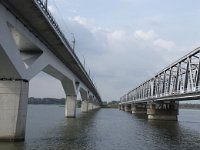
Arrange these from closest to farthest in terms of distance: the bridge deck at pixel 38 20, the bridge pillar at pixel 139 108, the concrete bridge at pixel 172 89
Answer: the bridge deck at pixel 38 20, the concrete bridge at pixel 172 89, the bridge pillar at pixel 139 108

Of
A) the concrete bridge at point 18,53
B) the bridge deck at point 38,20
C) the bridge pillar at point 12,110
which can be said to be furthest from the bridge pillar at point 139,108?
the bridge pillar at point 12,110

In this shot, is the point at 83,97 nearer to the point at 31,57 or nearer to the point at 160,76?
the point at 160,76

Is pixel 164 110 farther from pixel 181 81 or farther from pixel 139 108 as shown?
pixel 139 108

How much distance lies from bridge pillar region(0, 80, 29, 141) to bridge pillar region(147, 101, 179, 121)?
51.9 meters

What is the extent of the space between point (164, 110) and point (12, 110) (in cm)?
5459

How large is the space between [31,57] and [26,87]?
6339mm

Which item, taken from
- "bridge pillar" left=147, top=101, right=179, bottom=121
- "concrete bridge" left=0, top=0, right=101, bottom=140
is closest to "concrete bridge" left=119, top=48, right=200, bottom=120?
"bridge pillar" left=147, top=101, right=179, bottom=121

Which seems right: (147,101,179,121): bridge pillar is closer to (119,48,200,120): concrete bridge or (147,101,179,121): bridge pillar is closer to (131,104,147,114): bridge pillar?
(119,48,200,120): concrete bridge

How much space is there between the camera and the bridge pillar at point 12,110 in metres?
28.0

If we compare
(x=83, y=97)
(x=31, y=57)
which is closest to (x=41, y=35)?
(x=31, y=57)

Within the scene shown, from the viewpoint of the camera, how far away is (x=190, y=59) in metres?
52.3

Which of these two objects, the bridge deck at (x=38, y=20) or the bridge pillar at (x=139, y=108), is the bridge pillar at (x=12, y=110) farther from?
the bridge pillar at (x=139, y=108)

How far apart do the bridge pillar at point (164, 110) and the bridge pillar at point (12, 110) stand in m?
51.9

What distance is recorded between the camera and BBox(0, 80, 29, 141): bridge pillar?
91.9 feet
